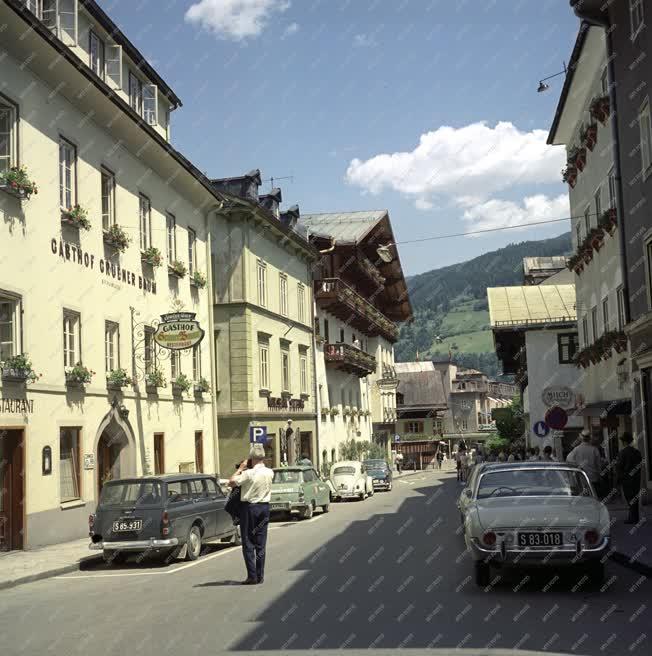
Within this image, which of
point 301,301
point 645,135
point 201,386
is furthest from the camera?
point 301,301

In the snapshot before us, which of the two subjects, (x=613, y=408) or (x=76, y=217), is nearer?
(x=76, y=217)

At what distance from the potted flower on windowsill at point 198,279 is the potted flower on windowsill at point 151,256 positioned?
3.76 metres

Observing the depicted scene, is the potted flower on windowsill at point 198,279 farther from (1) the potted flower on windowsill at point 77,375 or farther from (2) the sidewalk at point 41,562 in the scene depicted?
(2) the sidewalk at point 41,562

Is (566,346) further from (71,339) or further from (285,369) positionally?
(71,339)

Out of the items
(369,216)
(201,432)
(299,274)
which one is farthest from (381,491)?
(369,216)

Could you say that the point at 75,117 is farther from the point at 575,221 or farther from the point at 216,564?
the point at 575,221

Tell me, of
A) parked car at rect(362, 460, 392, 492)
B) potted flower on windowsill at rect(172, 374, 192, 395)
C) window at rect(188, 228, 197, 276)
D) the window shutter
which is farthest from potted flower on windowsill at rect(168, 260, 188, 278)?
parked car at rect(362, 460, 392, 492)

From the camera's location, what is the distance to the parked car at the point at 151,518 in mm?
16281

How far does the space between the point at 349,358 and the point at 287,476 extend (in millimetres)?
26469

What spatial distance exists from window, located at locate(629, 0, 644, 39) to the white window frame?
1331 centimetres

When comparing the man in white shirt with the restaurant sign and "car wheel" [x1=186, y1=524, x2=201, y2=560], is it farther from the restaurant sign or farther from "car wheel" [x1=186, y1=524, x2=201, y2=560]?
the restaurant sign

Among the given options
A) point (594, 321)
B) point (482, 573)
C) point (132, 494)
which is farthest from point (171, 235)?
point (482, 573)

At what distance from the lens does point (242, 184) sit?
135 ft

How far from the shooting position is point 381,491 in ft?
154
